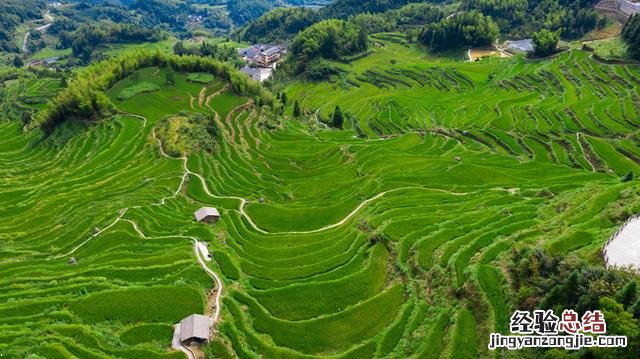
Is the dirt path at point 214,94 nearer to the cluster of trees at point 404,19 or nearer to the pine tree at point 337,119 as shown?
the pine tree at point 337,119

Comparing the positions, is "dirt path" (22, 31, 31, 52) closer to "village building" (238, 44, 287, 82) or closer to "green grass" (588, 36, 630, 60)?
"village building" (238, 44, 287, 82)

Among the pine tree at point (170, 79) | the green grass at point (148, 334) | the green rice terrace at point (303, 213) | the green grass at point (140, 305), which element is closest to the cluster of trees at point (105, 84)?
the green rice terrace at point (303, 213)

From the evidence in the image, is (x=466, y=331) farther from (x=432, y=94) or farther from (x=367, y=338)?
(x=432, y=94)

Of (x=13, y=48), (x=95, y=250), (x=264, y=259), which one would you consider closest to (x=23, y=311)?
(x=95, y=250)

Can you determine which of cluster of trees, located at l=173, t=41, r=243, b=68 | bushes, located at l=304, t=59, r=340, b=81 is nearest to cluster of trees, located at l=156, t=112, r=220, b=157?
bushes, located at l=304, t=59, r=340, b=81

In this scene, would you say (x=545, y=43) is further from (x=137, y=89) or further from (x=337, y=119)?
(x=137, y=89)

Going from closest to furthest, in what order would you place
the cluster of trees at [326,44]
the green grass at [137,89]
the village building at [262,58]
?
the green grass at [137,89]
the cluster of trees at [326,44]
the village building at [262,58]
